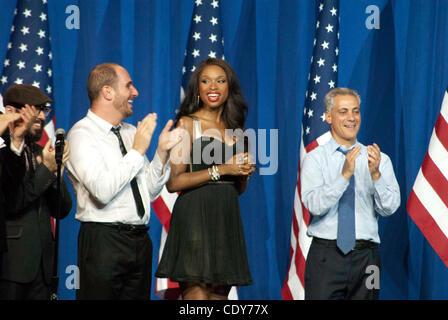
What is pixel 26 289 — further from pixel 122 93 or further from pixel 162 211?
pixel 162 211

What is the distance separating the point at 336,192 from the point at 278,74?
2462mm

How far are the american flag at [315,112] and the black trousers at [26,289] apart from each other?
6.75 feet

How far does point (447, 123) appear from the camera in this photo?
4.42 m

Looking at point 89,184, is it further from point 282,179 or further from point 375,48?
point 375,48

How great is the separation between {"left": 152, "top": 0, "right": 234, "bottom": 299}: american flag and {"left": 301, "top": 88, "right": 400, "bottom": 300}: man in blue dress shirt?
63.3 inches

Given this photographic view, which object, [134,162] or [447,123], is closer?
[134,162]

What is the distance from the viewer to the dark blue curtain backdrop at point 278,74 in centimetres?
528

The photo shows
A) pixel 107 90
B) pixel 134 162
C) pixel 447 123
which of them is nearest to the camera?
pixel 134 162

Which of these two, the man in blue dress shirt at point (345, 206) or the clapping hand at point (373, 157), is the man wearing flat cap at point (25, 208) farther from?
the clapping hand at point (373, 157)

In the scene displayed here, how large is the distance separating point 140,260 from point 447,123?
8.22 ft

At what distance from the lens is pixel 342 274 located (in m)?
3.27

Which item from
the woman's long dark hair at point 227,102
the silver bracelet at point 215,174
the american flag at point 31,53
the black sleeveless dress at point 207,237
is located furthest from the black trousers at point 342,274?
the american flag at point 31,53
